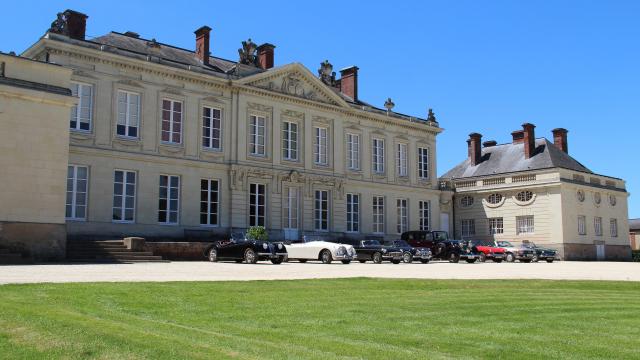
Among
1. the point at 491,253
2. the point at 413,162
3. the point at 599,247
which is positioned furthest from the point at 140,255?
the point at 599,247

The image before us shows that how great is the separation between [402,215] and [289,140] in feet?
36.9

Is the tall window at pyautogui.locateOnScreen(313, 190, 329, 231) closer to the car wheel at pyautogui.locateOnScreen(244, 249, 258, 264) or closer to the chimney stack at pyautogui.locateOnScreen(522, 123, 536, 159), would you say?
the car wheel at pyautogui.locateOnScreen(244, 249, 258, 264)

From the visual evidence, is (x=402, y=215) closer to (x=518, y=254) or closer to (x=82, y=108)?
(x=518, y=254)

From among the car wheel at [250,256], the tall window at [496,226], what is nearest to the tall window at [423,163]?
the tall window at [496,226]

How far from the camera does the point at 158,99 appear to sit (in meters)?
33.3

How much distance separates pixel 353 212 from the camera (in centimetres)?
4244

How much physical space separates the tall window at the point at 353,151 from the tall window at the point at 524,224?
47.8 ft

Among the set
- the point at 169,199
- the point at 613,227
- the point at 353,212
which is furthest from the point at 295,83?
the point at 613,227

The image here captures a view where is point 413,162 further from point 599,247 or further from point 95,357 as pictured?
point 95,357

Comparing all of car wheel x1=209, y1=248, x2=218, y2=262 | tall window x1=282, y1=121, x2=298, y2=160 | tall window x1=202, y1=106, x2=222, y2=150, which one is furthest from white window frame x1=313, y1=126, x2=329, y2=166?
car wheel x1=209, y1=248, x2=218, y2=262

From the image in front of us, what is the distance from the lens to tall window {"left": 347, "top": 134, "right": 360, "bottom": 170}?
42656 millimetres

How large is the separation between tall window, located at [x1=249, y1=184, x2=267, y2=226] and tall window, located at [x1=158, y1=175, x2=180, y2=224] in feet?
15.0

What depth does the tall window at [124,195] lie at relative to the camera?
31328mm

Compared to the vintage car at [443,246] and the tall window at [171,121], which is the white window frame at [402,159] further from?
the tall window at [171,121]
